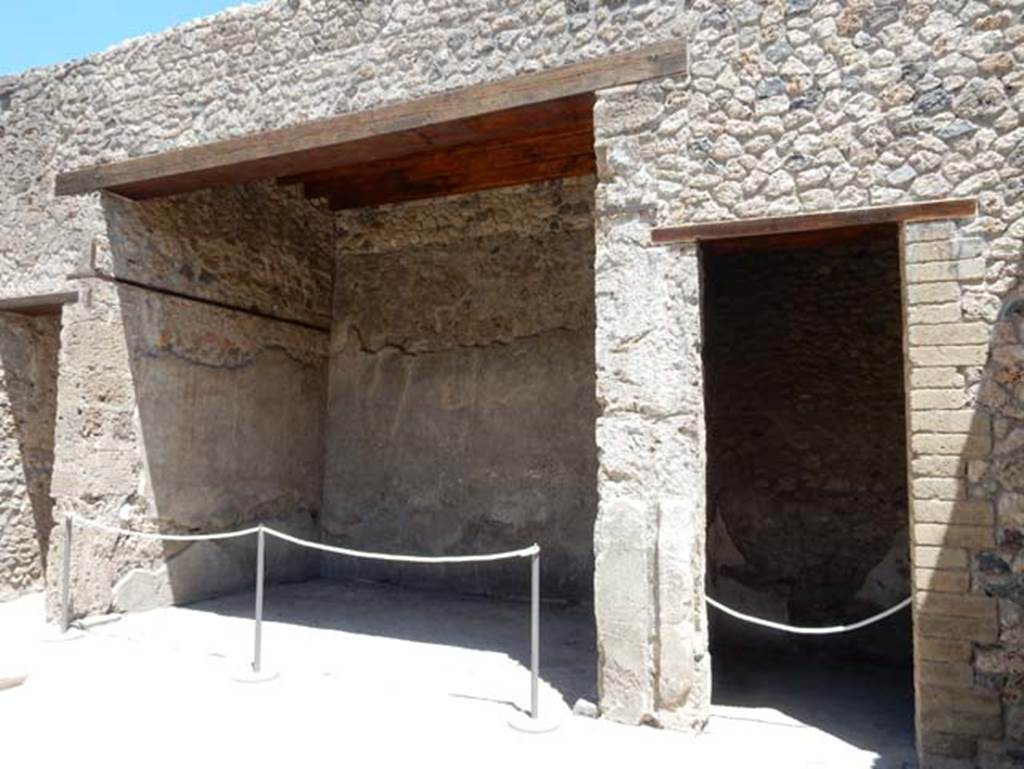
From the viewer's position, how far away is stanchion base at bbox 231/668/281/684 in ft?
14.2

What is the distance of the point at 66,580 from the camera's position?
5.26 meters

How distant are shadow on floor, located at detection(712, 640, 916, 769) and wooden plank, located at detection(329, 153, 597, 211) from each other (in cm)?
405

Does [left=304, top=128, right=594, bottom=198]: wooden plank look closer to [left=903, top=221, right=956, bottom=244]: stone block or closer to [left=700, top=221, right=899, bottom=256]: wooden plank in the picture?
[left=700, top=221, right=899, bottom=256]: wooden plank

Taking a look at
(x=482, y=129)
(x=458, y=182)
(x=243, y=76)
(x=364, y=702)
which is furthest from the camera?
(x=458, y=182)

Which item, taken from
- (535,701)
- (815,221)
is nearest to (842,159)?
(815,221)

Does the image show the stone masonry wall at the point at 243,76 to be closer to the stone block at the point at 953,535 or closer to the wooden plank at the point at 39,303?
the wooden plank at the point at 39,303

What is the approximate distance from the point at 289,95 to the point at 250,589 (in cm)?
412

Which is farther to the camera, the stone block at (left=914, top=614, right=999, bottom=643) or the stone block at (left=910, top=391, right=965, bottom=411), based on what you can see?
the stone block at (left=910, top=391, right=965, bottom=411)

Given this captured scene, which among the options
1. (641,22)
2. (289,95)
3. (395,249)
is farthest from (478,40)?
(395,249)

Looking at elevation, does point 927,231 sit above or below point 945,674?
above

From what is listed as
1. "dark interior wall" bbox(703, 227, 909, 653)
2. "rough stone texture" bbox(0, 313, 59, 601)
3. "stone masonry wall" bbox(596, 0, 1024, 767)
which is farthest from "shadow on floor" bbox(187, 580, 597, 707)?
"rough stone texture" bbox(0, 313, 59, 601)

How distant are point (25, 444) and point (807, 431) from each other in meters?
6.36

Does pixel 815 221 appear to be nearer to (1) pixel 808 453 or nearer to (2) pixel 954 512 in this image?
(2) pixel 954 512

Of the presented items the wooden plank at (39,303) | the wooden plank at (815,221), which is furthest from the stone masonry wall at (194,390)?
the wooden plank at (815,221)
